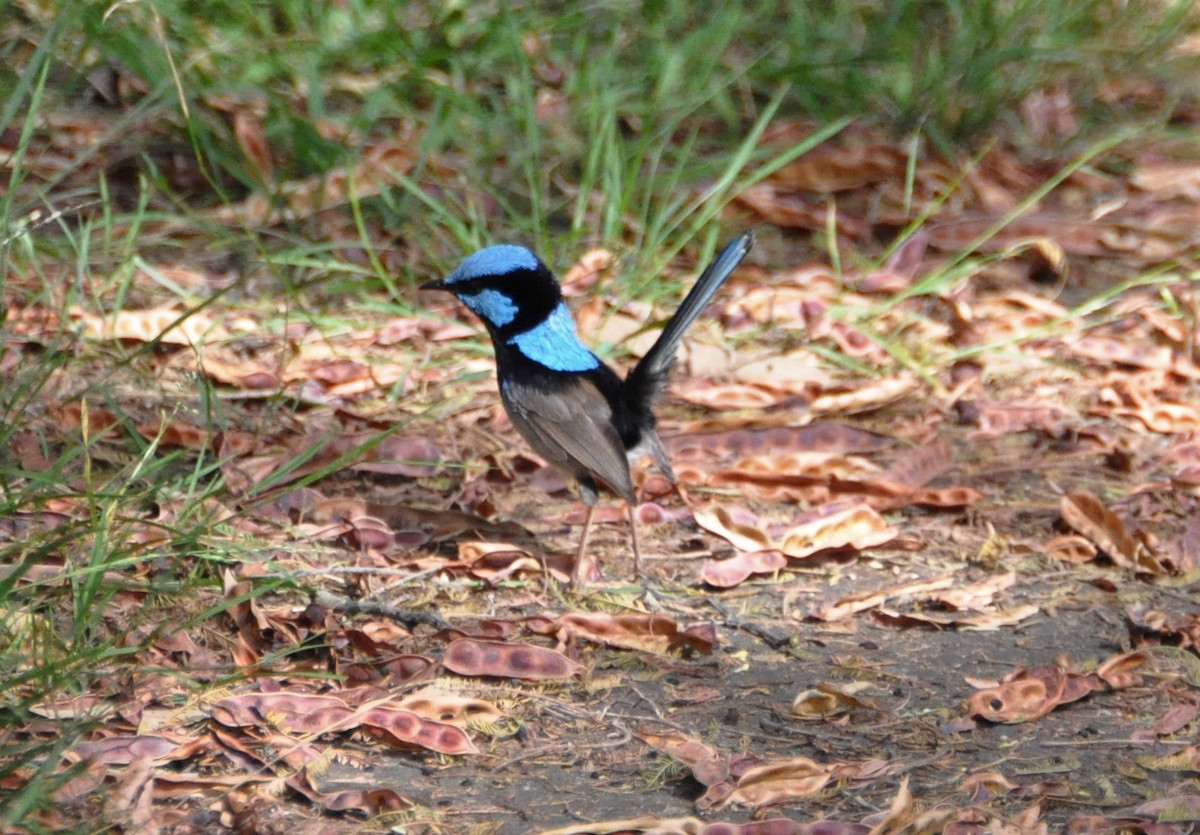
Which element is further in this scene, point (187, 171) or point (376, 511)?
point (187, 171)

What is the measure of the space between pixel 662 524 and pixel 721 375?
3.45ft

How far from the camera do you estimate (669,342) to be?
483 cm

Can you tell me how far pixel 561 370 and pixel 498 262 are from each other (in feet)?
1.29

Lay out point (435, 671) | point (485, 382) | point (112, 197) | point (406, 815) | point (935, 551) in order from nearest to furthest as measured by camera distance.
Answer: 1. point (406, 815)
2. point (435, 671)
3. point (935, 551)
4. point (485, 382)
5. point (112, 197)

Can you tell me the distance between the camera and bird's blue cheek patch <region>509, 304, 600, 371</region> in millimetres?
4918

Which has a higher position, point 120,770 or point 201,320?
point 201,320

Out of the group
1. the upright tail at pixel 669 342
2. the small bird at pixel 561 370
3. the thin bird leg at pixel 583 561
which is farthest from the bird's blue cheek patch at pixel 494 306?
the thin bird leg at pixel 583 561

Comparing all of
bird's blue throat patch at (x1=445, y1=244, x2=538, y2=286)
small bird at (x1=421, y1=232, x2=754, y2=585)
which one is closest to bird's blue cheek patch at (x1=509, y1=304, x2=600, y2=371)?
small bird at (x1=421, y1=232, x2=754, y2=585)

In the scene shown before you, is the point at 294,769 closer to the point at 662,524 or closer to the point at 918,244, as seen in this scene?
the point at 662,524

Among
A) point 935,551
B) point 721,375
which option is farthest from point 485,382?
point 935,551

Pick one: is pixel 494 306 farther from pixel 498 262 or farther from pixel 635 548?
pixel 635 548

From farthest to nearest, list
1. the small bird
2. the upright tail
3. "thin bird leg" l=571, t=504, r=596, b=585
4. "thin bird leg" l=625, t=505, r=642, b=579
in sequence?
the upright tail, the small bird, "thin bird leg" l=625, t=505, r=642, b=579, "thin bird leg" l=571, t=504, r=596, b=585

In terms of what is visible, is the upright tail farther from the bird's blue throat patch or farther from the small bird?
the bird's blue throat patch

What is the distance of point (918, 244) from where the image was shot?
6.48 m
